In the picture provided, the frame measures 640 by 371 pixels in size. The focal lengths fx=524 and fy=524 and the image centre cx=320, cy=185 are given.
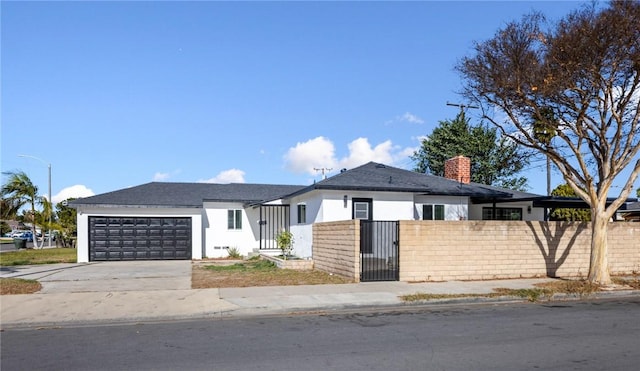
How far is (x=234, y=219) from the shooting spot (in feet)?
92.7

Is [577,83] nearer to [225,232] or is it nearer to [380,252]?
[380,252]

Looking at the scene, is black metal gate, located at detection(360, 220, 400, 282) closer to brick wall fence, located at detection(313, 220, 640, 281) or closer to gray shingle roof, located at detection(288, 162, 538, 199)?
brick wall fence, located at detection(313, 220, 640, 281)

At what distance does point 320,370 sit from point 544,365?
2849 mm

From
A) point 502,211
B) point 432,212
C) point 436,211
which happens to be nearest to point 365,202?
point 432,212

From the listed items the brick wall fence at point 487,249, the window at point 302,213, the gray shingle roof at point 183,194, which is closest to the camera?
the brick wall fence at point 487,249

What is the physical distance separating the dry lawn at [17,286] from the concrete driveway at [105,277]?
0.25 m

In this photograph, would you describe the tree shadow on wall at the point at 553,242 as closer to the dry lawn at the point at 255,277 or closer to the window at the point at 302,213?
the dry lawn at the point at 255,277

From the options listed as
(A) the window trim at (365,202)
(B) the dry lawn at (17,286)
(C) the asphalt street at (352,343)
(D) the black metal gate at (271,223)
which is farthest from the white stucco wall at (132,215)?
(C) the asphalt street at (352,343)

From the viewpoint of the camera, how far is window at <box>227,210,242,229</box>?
2819 centimetres

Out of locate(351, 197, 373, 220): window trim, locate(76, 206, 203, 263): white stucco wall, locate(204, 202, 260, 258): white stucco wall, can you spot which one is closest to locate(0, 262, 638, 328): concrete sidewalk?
locate(351, 197, 373, 220): window trim

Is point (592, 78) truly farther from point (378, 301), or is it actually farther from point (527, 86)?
point (378, 301)

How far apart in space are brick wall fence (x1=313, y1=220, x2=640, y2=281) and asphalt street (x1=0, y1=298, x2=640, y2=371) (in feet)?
15.2

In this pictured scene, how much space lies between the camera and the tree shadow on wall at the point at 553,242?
16906 mm

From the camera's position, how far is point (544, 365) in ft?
21.8
